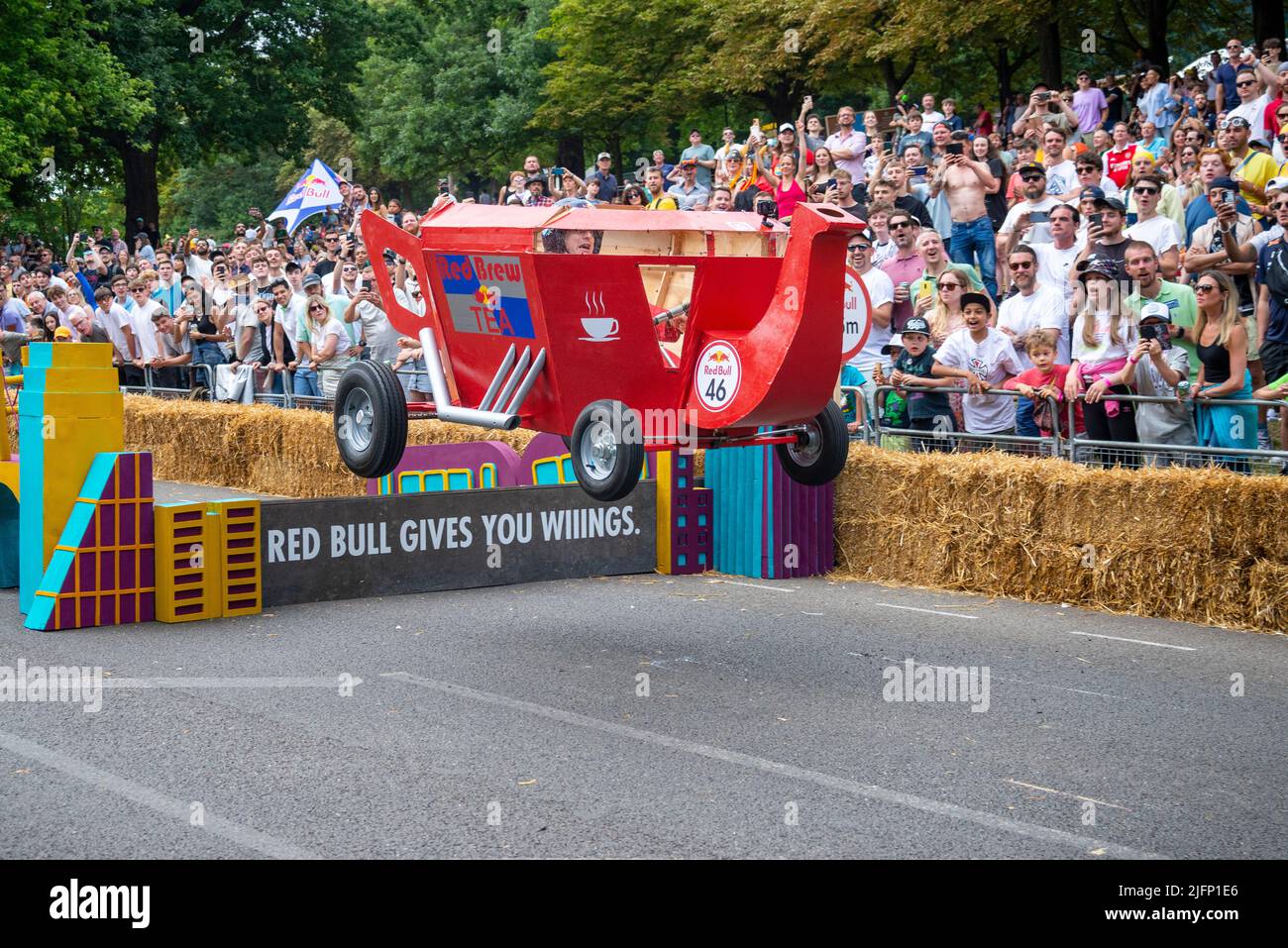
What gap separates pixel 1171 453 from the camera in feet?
37.5

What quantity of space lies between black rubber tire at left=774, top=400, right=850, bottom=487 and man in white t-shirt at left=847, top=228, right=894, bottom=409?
15.4ft

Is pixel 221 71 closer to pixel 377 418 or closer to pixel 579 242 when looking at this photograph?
pixel 377 418

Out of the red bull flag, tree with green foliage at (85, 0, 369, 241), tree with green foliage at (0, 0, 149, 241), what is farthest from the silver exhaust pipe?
tree with green foliage at (85, 0, 369, 241)

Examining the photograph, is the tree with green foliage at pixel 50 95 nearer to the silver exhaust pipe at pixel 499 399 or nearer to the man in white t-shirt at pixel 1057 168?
the man in white t-shirt at pixel 1057 168

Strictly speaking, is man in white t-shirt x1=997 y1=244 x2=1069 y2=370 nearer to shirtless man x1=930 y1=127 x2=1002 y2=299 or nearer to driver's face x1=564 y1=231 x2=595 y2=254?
shirtless man x1=930 y1=127 x2=1002 y2=299

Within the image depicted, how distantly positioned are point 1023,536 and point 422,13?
4287 cm

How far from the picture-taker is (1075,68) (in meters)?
36.9

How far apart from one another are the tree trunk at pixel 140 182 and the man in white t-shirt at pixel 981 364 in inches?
1330

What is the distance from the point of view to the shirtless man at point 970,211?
16.3 m

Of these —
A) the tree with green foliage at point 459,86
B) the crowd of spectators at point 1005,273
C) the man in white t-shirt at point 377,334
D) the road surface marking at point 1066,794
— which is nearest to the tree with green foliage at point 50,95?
the crowd of spectators at point 1005,273

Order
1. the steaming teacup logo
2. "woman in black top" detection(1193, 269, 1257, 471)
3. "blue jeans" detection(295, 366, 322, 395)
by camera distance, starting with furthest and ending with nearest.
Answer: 1. "blue jeans" detection(295, 366, 322, 395)
2. "woman in black top" detection(1193, 269, 1257, 471)
3. the steaming teacup logo

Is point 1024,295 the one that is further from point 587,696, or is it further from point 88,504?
point 88,504

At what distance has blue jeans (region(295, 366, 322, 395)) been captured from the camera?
63.7ft

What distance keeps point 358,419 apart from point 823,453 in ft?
9.79
